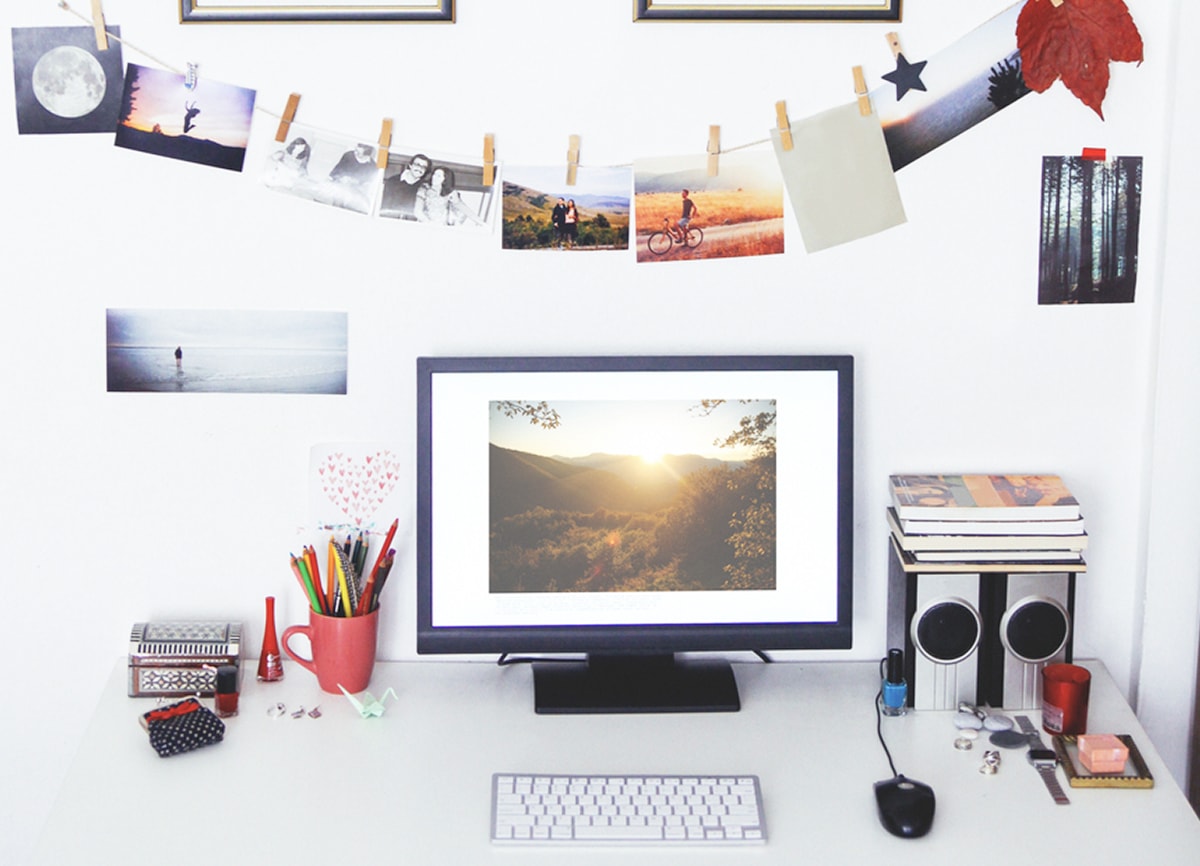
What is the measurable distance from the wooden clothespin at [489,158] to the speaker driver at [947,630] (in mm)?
810

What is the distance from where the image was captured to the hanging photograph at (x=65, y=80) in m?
1.56

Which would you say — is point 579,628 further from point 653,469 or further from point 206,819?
point 206,819

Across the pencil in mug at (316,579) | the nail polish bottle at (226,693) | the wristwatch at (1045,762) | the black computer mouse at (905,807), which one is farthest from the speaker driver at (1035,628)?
the nail polish bottle at (226,693)

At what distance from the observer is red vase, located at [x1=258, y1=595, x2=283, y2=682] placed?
1638mm

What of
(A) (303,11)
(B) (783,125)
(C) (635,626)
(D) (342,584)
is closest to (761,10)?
(B) (783,125)

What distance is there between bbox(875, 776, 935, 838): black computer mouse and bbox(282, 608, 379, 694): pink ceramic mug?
68cm

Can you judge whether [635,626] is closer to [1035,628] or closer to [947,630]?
[947,630]

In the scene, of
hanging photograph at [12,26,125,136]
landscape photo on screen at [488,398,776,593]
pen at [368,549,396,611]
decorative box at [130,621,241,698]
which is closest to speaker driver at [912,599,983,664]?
landscape photo on screen at [488,398,776,593]

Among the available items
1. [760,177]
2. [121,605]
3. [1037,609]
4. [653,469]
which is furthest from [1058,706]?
[121,605]

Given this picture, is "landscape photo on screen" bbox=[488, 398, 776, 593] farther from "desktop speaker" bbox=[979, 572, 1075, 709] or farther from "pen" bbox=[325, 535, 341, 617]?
"desktop speaker" bbox=[979, 572, 1075, 709]

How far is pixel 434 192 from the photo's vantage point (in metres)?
1.61

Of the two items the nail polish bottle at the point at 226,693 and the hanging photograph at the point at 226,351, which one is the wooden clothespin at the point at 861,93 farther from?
the nail polish bottle at the point at 226,693

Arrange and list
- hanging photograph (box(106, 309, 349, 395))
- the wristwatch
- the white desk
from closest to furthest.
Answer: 1. the white desk
2. the wristwatch
3. hanging photograph (box(106, 309, 349, 395))

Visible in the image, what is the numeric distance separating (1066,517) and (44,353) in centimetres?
139
